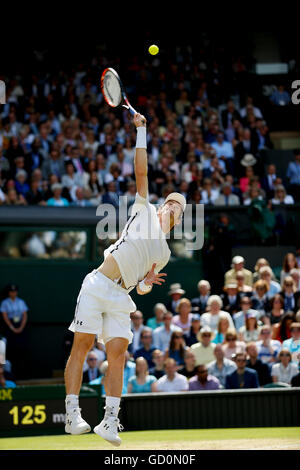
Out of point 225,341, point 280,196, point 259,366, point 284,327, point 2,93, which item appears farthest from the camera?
point 2,93

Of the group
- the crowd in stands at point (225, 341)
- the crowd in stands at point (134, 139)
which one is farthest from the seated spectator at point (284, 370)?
the crowd in stands at point (134, 139)

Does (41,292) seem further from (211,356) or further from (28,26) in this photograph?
(28,26)

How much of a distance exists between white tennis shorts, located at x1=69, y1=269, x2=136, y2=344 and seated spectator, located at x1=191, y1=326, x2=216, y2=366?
20.7 feet

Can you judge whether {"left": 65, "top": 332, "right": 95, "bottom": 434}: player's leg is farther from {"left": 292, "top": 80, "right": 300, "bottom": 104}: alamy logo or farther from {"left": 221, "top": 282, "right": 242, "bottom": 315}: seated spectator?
{"left": 292, "top": 80, "right": 300, "bottom": 104}: alamy logo

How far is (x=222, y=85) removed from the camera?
23781 millimetres

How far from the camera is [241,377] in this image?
13273 millimetres

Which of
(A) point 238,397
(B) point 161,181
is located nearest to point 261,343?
(A) point 238,397

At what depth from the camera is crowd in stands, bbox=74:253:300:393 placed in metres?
13.4

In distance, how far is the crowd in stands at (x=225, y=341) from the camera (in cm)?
1339

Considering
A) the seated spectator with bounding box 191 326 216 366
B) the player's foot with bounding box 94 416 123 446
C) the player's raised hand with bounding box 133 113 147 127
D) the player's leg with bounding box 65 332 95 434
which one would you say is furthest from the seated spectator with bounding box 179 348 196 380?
the player's raised hand with bounding box 133 113 147 127

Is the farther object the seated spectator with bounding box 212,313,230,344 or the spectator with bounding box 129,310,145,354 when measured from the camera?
the spectator with bounding box 129,310,145,354

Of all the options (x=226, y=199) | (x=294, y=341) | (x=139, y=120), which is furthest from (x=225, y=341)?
(x=139, y=120)

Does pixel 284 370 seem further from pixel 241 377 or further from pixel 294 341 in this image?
pixel 241 377

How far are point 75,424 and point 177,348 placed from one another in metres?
6.76
